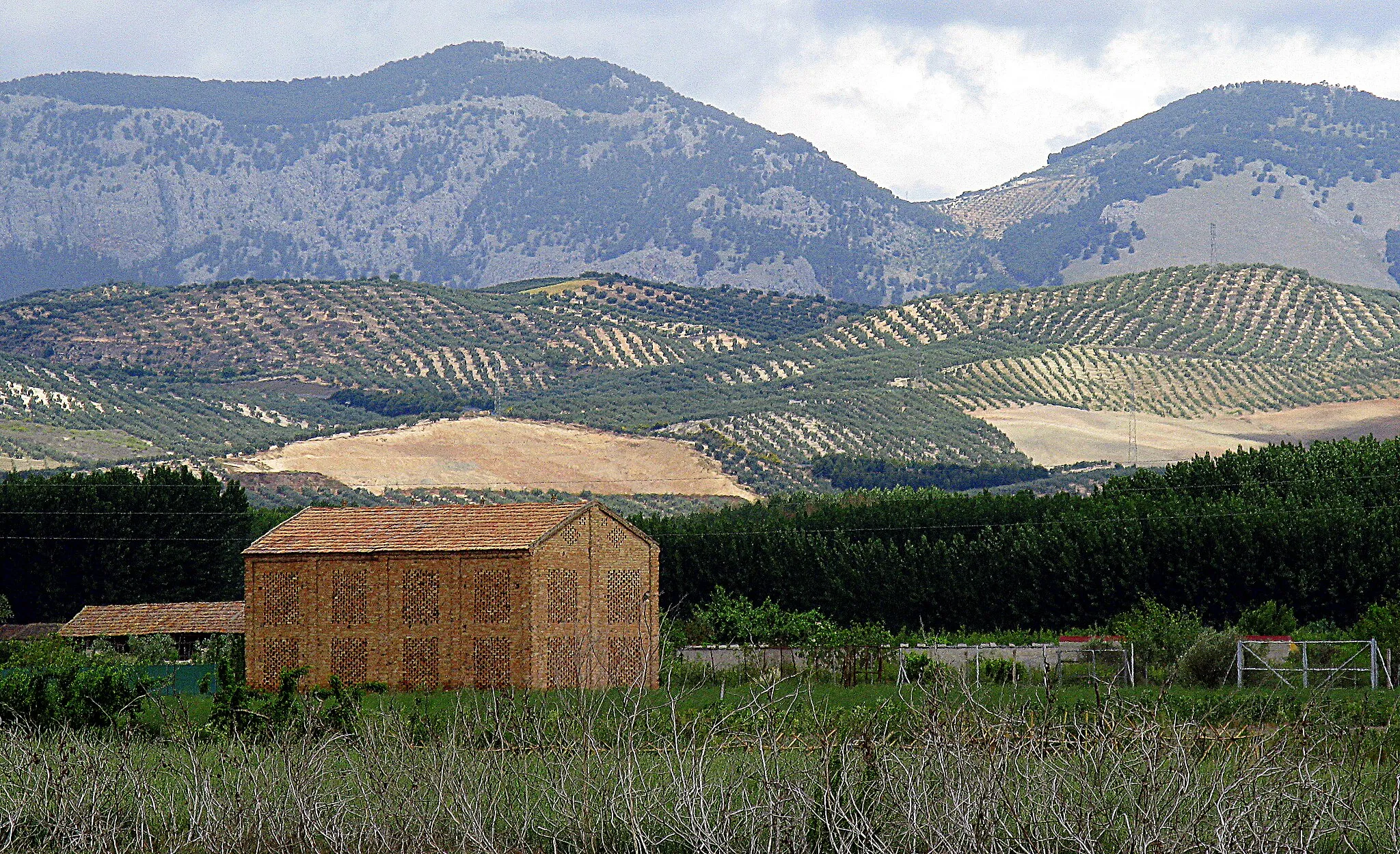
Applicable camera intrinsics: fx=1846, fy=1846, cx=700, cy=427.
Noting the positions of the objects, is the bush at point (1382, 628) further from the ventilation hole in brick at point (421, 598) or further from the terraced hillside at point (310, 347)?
the terraced hillside at point (310, 347)

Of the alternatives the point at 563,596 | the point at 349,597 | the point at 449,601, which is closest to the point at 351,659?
the point at 349,597

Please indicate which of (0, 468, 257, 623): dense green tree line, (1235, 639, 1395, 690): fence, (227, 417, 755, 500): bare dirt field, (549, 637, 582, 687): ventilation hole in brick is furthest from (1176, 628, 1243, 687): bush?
(227, 417, 755, 500): bare dirt field

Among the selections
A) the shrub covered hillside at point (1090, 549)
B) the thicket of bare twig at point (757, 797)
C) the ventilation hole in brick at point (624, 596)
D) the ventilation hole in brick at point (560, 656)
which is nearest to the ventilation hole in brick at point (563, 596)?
the ventilation hole in brick at point (560, 656)

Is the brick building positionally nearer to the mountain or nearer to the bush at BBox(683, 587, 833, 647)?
the bush at BBox(683, 587, 833, 647)

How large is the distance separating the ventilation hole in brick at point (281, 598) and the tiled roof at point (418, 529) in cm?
61

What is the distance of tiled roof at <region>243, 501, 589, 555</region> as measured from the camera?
46.5 m

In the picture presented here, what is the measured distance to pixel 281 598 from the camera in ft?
155

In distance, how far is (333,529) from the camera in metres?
48.4

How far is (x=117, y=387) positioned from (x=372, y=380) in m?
20.8

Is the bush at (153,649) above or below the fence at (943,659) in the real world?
below

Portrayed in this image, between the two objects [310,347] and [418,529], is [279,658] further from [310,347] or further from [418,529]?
[310,347]

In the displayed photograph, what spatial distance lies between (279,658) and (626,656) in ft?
28.9

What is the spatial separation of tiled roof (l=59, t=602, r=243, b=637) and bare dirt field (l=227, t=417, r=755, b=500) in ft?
140

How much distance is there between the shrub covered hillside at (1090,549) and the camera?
56.8m
